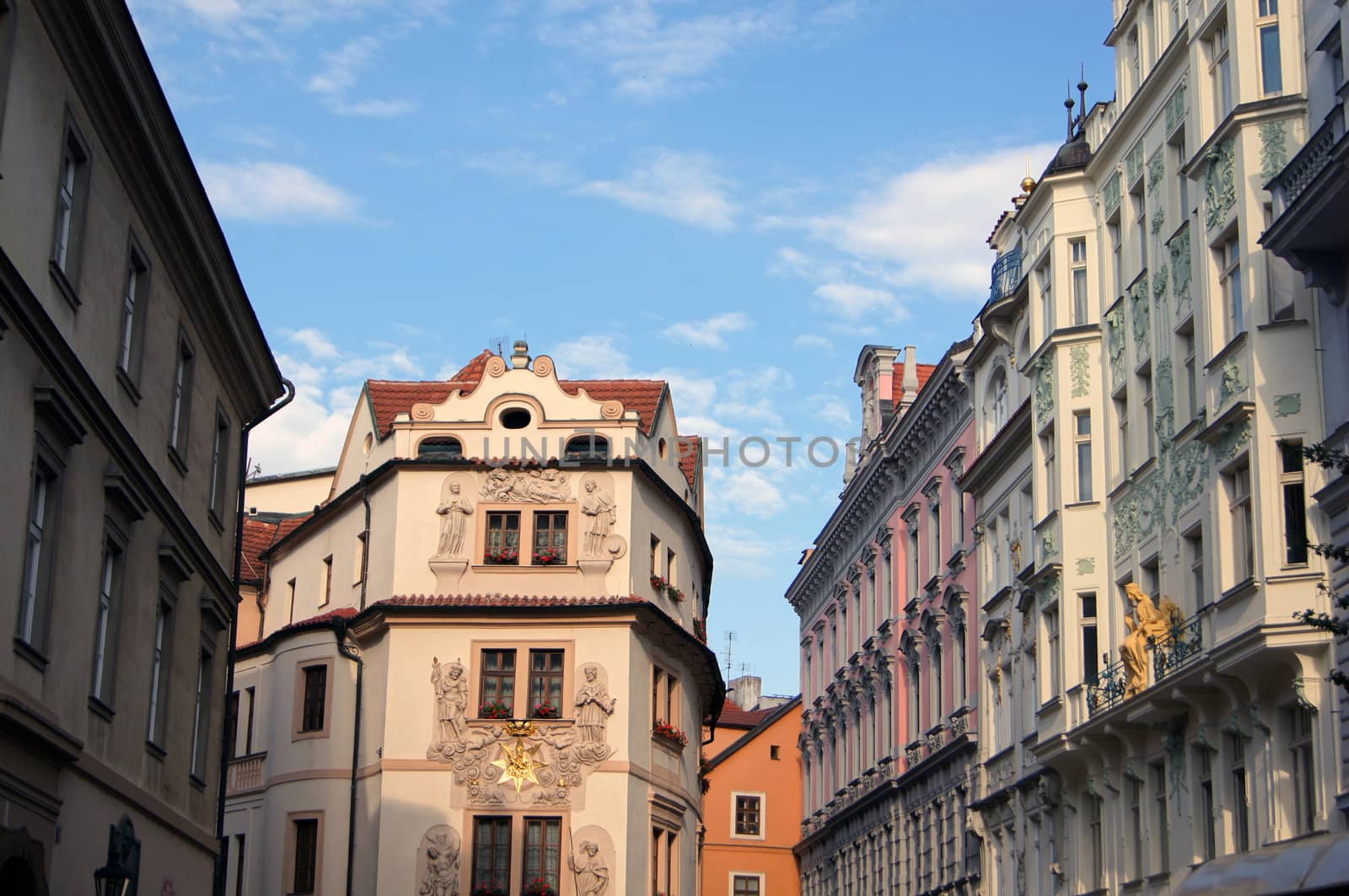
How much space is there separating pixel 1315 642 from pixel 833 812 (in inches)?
1613

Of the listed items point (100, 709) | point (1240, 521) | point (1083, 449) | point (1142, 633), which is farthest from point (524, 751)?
point (100, 709)

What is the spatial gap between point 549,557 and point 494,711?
3.99m

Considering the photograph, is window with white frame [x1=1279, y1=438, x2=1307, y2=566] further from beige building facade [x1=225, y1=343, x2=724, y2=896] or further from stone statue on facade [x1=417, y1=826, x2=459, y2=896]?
stone statue on facade [x1=417, y1=826, x2=459, y2=896]

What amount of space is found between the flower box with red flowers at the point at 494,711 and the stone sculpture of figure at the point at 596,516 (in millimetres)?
4310

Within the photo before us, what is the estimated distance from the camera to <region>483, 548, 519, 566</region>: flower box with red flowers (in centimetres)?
4141

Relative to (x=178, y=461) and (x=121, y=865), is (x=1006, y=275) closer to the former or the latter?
(x=178, y=461)

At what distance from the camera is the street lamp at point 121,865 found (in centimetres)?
2120

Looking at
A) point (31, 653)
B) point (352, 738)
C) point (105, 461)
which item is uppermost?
point (105, 461)

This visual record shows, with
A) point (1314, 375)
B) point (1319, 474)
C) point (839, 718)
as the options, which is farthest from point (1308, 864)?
point (839, 718)

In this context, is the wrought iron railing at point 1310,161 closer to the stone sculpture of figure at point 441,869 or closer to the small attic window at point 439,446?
the small attic window at point 439,446

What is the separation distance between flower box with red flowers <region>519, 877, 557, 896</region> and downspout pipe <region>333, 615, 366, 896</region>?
179 inches

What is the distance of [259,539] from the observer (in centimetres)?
5216

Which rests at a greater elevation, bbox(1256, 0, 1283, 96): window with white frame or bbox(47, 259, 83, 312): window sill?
bbox(1256, 0, 1283, 96): window with white frame

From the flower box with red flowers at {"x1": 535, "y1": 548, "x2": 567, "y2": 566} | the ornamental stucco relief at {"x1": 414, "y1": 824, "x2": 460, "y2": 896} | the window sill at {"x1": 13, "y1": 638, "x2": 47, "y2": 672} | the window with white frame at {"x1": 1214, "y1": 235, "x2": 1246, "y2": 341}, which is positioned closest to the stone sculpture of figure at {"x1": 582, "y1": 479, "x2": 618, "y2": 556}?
the flower box with red flowers at {"x1": 535, "y1": 548, "x2": 567, "y2": 566}
